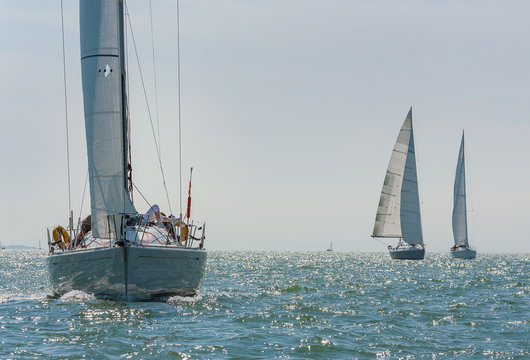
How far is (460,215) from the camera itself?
80688 millimetres

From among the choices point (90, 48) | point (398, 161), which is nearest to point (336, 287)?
point (90, 48)

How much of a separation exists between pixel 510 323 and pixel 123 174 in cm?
1177

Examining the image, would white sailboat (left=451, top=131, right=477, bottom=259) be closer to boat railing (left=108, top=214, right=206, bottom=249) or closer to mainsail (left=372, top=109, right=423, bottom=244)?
mainsail (left=372, top=109, right=423, bottom=244)

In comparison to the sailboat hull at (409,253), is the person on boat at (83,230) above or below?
above

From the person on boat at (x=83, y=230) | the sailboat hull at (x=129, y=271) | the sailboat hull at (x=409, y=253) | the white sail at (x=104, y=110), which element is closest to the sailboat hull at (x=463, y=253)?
the sailboat hull at (x=409, y=253)

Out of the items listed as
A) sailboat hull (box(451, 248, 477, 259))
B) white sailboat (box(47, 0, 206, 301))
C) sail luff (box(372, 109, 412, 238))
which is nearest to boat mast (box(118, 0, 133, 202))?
white sailboat (box(47, 0, 206, 301))

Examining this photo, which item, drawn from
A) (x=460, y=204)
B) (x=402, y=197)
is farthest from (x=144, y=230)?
(x=460, y=204)

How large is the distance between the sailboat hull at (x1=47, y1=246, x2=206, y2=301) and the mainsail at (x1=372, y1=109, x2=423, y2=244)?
162 feet

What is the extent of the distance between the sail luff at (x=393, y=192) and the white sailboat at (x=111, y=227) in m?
47.3

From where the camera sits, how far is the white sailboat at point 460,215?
79.0 m

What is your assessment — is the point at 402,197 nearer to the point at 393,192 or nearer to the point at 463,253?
the point at 393,192

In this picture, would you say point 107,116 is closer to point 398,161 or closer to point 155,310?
point 155,310

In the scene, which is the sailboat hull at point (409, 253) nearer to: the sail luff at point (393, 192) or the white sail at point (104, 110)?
the sail luff at point (393, 192)

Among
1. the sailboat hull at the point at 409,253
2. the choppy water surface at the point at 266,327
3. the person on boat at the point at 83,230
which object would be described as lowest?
the sailboat hull at the point at 409,253
